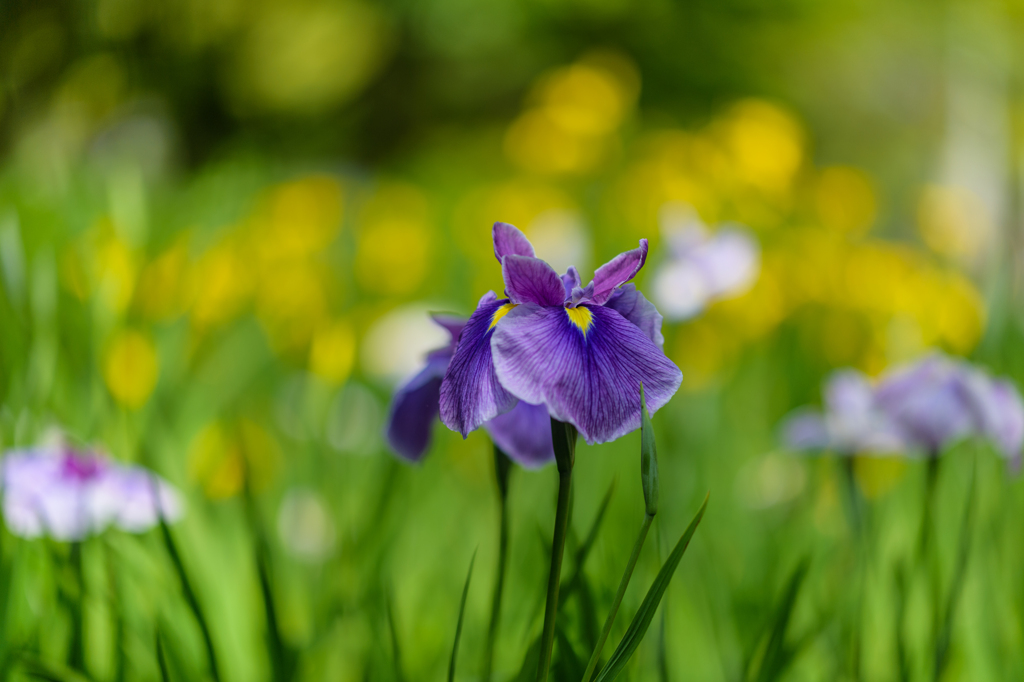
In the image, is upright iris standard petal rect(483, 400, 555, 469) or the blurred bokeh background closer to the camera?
upright iris standard petal rect(483, 400, 555, 469)

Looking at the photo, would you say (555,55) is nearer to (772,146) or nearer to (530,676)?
(772,146)

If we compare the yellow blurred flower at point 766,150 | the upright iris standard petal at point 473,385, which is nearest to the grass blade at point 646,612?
the upright iris standard petal at point 473,385

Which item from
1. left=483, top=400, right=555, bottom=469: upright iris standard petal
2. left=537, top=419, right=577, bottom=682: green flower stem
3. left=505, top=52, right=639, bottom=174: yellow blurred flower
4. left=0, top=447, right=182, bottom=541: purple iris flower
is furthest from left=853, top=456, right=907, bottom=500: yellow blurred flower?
left=505, top=52, right=639, bottom=174: yellow blurred flower

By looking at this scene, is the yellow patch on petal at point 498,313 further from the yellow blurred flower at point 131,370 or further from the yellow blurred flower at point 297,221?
the yellow blurred flower at point 297,221

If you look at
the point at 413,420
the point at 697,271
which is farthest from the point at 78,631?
the point at 697,271

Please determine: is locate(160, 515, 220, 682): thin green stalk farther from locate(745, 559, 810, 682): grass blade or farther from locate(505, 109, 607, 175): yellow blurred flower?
locate(505, 109, 607, 175): yellow blurred flower

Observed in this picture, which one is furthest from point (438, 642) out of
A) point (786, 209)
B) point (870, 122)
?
point (870, 122)
